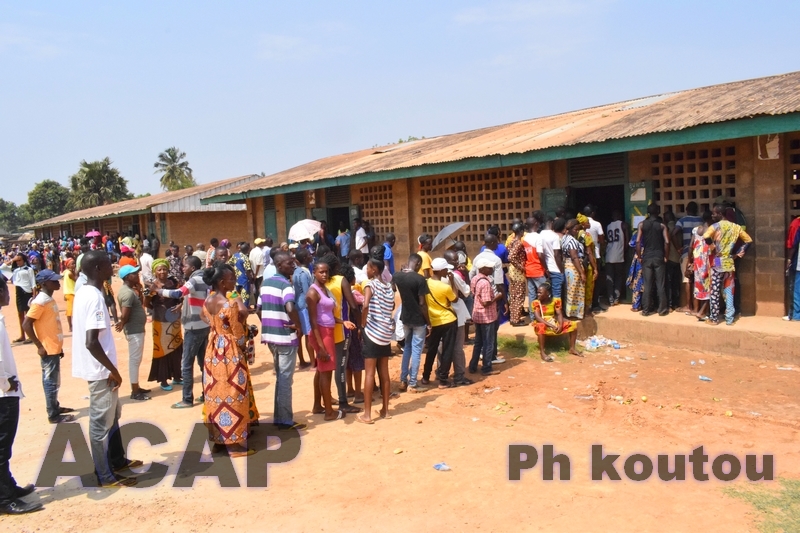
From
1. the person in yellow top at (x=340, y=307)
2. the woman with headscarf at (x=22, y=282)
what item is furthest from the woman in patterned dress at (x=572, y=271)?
the woman with headscarf at (x=22, y=282)

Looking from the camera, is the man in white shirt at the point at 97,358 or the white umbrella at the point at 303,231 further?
the white umbrella at the point at 303,231

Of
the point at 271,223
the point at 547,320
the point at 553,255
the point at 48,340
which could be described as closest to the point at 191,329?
the point at 48,340

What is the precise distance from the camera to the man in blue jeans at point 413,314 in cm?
660

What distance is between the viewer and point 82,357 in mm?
4605

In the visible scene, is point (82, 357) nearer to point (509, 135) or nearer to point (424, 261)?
point (424, 261)

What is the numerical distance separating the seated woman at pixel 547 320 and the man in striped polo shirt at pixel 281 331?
11.3ft

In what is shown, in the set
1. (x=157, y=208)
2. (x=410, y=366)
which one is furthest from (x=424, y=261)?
(x=157, y=208)

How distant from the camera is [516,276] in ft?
29.6

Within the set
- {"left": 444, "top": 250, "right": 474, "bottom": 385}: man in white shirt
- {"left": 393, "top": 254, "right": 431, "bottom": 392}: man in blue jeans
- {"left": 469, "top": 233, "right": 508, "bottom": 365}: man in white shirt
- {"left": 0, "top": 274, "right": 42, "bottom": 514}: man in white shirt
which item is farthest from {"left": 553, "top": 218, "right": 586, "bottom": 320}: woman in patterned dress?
{"left": 0, "top": 274, "right": 42, "bottom": 514}: man in white shirt

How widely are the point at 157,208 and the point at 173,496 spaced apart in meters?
19.2

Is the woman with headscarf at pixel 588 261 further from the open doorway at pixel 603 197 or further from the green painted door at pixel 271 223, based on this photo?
the green painted door at pixel 271 223

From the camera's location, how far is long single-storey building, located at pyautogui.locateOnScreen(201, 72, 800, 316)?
302 inches

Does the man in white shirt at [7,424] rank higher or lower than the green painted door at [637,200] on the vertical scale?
lower

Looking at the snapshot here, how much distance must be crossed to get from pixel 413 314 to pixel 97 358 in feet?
10.5
